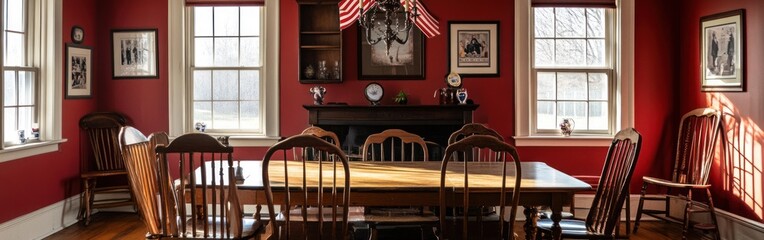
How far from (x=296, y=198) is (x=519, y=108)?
3.18 m

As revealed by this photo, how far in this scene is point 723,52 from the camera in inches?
192

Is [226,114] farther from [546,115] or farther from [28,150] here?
[546,115]

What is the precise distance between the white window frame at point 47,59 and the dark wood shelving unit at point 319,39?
6.69ft

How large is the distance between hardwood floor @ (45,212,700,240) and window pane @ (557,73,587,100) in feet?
4.29

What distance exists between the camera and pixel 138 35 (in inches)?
223

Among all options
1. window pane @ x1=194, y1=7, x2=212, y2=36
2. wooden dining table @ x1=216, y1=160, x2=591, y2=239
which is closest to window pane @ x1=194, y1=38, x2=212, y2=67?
window pane @ x1=194, y1=7, x2=212, y2=36

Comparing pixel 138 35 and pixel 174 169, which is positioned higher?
pixel 138 35

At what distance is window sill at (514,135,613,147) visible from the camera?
557 cm

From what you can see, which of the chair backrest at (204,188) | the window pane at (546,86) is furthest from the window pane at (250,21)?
the chair backrest at (204,188)

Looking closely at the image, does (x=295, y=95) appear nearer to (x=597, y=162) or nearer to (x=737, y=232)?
(x=597, y=162)

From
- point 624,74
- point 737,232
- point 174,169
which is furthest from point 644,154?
point 174,169

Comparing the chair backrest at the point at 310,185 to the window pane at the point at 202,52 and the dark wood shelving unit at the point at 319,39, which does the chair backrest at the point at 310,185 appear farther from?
the window pane at the point at 202,52

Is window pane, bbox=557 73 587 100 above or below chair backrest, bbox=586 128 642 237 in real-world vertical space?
above

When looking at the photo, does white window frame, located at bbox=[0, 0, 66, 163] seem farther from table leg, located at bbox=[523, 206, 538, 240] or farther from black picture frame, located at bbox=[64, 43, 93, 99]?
table leg, located at bbox=[523, 206, 538, 240]
